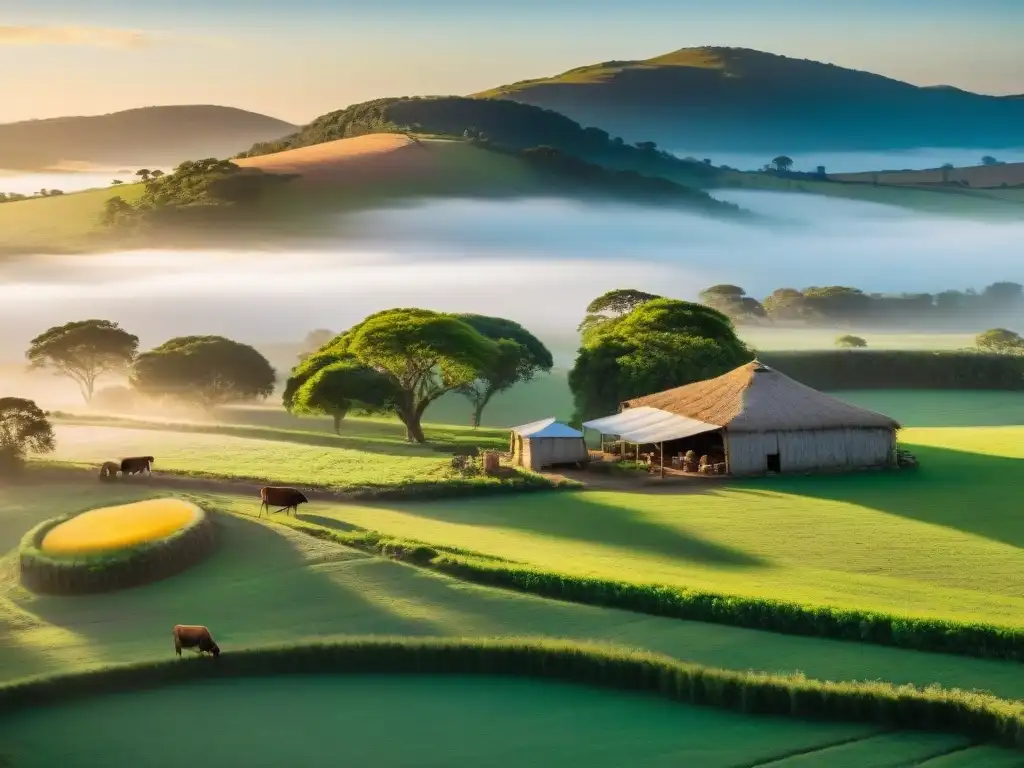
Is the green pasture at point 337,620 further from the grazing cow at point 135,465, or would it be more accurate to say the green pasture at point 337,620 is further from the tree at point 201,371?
the tree at point 201,371

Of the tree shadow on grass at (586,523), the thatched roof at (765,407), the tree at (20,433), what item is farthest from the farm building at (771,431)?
the tree at (20,433)

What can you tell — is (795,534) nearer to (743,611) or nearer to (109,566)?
(743,611)

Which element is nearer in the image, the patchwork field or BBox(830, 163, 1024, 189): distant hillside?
the patchwork field

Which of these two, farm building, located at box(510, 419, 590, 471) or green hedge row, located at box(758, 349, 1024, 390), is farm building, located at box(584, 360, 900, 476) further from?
green hedge row, located at box(758, 349, 1024, 390)

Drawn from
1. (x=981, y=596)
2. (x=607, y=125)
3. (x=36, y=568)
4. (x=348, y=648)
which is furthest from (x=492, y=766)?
(x=607, y=125)

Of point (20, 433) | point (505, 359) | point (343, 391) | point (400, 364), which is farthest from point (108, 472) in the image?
point (505, 359)

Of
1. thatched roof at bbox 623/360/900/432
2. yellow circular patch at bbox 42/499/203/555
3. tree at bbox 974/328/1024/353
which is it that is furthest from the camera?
tree at bbox 974/328/1024/353

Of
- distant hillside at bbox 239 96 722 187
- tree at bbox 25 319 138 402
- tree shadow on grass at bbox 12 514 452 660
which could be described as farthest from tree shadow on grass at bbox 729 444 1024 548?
distant hillside at bbox 239 96 722 187
